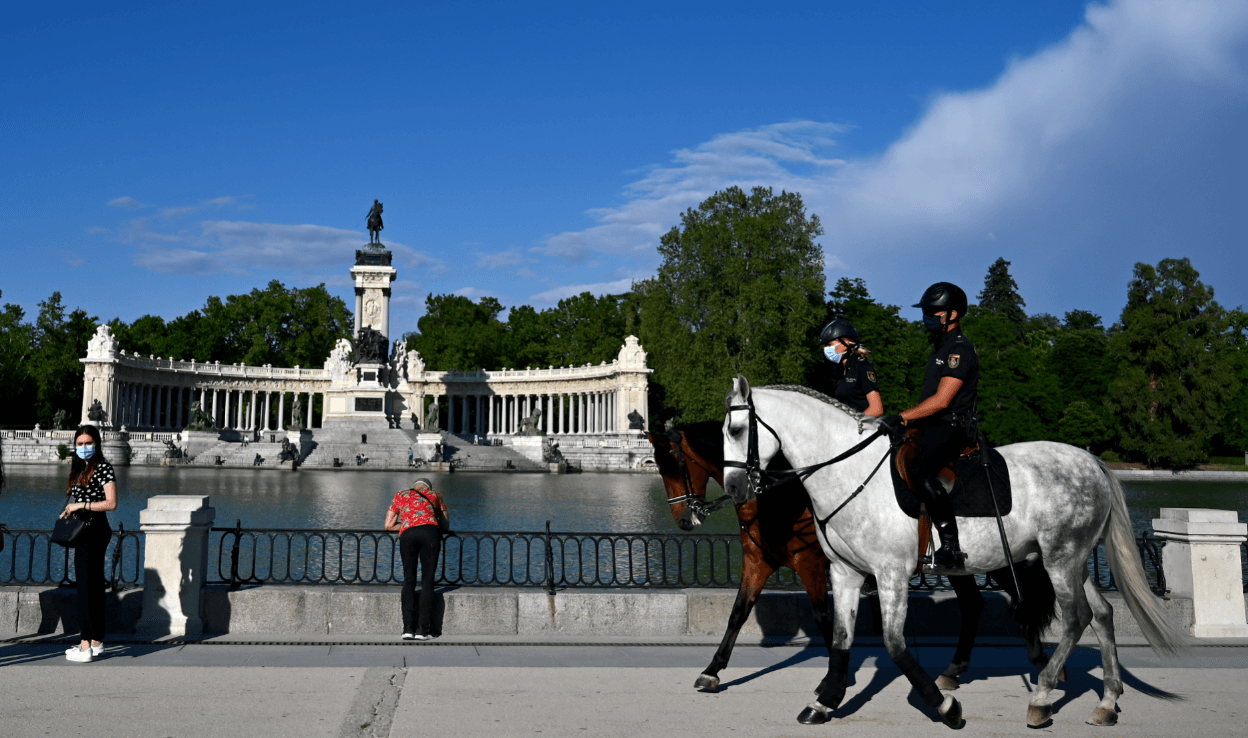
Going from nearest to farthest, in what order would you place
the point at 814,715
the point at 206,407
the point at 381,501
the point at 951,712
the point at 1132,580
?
the point at 951,712, the point at 814,715, the point at 1132,580, the point at 381,501, the point at 206,407

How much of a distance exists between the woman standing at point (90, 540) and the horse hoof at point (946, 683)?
7.11m

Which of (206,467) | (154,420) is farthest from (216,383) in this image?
(206,467)

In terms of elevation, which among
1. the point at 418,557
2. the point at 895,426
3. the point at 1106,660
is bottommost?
the point at 1106,660

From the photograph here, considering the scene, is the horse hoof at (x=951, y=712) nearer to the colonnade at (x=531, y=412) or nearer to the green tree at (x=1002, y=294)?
the colonnade at (x=531, y=412)

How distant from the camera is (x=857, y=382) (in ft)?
25.0

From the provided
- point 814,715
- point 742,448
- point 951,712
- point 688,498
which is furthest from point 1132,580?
point 688,498

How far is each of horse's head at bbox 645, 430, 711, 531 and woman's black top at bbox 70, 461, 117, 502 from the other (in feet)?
15.8

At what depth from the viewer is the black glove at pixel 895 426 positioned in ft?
20.8

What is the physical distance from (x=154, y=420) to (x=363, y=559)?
266 feet

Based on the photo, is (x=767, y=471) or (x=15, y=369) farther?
(x=15, y=369)

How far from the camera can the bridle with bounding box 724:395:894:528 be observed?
6438mm

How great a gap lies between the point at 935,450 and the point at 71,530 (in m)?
7.15

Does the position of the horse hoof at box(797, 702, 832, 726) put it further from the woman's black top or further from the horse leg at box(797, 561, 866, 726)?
the woman's black top

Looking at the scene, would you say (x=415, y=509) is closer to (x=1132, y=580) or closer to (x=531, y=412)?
(x=1132, y=580)
